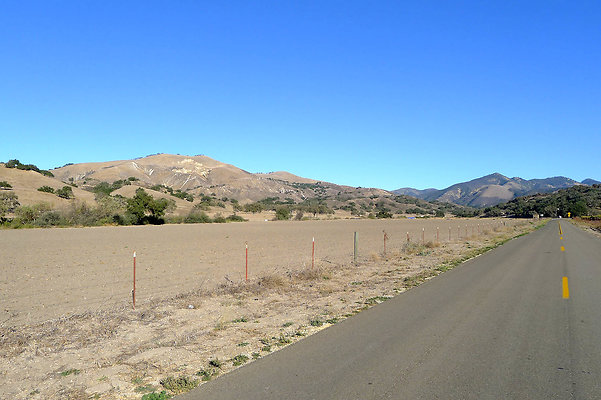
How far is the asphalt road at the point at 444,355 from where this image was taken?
539 centimetres

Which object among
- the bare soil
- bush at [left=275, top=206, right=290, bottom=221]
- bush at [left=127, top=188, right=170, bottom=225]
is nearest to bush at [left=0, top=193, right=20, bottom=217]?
bush at [left=127, top=188, right=170, bottom=225]

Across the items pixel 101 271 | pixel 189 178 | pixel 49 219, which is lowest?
pixel 101 271

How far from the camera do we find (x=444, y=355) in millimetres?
6695

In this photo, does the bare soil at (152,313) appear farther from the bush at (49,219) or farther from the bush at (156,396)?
the bush at (49,219)

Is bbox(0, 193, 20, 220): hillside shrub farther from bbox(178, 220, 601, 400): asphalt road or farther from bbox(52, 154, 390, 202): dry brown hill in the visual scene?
bbox(52, 154, 390, 202): dry brown hill

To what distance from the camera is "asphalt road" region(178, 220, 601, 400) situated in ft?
17.7

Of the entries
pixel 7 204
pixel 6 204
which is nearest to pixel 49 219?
pixel 6 204

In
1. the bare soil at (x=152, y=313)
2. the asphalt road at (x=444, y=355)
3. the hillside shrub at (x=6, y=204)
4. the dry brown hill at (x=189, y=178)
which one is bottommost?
the bare soil at (x=152, y=313)

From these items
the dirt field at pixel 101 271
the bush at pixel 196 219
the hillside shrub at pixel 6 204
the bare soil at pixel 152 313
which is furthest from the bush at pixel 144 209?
the bare soil at pixel 152 313

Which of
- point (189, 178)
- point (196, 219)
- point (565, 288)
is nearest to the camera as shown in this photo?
point (565, 288)

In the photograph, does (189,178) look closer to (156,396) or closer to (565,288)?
(565,288)

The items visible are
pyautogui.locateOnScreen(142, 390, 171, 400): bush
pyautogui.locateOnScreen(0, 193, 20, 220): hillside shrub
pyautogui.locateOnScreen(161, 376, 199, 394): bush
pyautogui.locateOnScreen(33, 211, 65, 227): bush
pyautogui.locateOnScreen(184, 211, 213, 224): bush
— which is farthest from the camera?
pyautogui.locateOnScreen(184, 211, 213, 224): bush

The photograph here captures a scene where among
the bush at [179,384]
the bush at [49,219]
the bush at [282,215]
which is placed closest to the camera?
the bush at [179,384]

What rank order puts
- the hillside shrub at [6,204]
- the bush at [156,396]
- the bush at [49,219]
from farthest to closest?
the hillside shrub at [6,204] < the bush at [49,219] < the bush at [156,396]
